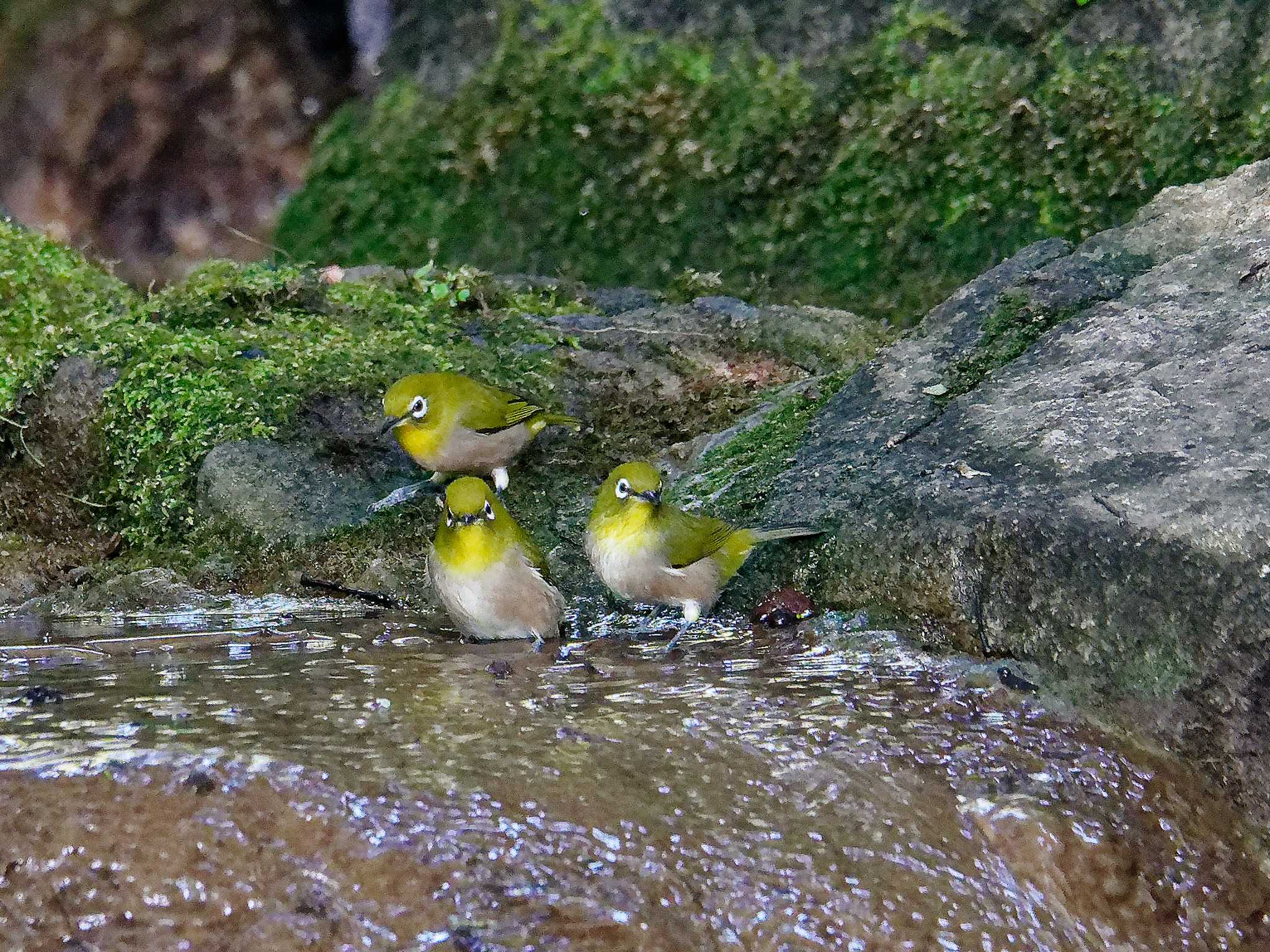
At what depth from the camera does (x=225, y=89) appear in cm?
835

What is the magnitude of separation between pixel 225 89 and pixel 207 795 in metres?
6.75

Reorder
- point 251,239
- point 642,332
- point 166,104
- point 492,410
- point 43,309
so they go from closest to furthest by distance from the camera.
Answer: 1. point 492,410
2. point 642,332
3. point 43,309
4. point 251,239
5. point 166,104

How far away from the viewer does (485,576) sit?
14.4ft

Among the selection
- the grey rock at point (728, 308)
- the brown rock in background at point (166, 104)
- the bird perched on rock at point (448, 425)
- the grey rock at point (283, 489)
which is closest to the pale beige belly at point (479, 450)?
the bird perched on rock at point (448, 425)

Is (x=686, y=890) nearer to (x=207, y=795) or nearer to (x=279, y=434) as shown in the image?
(x=207, y=795)

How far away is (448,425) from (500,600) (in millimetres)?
1055

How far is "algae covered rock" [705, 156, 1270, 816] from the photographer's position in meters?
3.22

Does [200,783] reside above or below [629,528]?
above

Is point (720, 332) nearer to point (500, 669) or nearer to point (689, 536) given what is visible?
Answer: point (689, 536)

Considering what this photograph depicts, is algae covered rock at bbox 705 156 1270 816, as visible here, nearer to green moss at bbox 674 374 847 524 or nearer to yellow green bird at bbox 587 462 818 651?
green moss at bbox 674 374 847 524

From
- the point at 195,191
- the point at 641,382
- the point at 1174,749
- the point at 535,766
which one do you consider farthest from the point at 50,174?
the point at 1174,749

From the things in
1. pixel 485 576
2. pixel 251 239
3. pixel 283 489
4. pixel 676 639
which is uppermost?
pixel 251 239

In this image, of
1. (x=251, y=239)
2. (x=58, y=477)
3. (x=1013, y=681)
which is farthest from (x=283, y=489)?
(x=251, y=239)

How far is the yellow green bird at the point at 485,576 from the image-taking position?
4.40 meters
